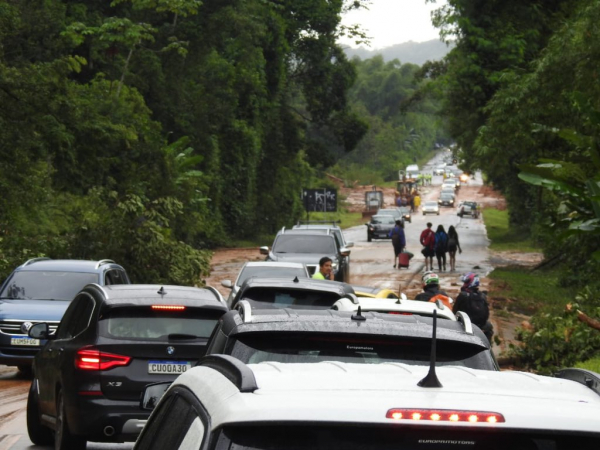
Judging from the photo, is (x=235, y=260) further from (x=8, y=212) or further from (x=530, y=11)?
(x=8, y=212)

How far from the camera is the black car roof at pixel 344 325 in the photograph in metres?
5.91

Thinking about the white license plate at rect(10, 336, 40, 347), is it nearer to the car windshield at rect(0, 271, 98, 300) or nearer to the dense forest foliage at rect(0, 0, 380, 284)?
the car windshield at rect(0, 271, 98, 300)

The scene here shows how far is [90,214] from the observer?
1077 inches

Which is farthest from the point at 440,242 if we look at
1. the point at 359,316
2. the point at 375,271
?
the point at 359,316

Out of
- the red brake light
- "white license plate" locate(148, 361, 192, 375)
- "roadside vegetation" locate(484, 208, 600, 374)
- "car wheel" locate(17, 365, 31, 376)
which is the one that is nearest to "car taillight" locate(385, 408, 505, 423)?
"white license plate" locate(148, 361, 192, 375)

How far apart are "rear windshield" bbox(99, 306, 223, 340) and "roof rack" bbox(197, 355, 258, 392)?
6.20 metres

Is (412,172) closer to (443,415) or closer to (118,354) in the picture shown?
(118,354)

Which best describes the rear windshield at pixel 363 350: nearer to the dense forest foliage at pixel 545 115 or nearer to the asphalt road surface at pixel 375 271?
the asphalt road surface at pixel 375 271

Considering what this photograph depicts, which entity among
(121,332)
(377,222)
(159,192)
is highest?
(121,332)

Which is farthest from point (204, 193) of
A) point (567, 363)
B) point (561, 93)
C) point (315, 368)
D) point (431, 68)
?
point (315, 368)

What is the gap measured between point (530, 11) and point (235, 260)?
16.5 meters

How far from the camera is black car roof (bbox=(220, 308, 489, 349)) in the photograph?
19.4 feet

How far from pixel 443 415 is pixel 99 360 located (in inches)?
277

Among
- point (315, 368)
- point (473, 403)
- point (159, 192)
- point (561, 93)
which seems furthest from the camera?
point (159, 192)
